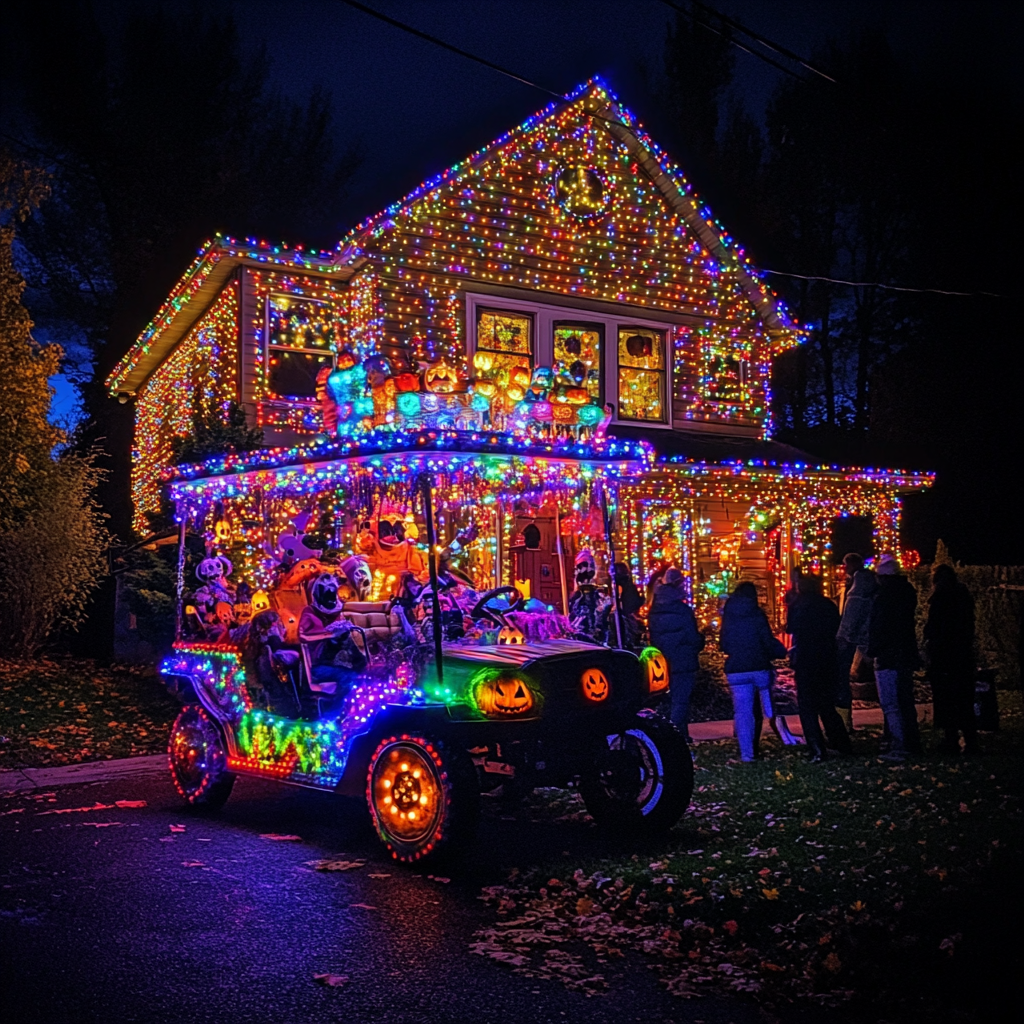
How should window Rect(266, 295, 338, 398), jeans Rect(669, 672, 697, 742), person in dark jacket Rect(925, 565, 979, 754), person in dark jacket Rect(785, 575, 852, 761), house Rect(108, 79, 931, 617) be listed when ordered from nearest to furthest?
person in dark jacket Rect(785, 575, 852, 761) → person in dark jacket Rect(925, 565, 979, 754) → jeans Rect(669, 672, 697, 742) → window Rect(266, 295, 338, 398) → house Rect(108, 79, 931, 617)

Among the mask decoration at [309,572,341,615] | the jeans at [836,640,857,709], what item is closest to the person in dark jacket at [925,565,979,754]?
the jeans at [836,640,857,709]

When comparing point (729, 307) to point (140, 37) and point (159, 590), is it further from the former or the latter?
point (140, 37)

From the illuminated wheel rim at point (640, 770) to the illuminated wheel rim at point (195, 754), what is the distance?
307 centimetres

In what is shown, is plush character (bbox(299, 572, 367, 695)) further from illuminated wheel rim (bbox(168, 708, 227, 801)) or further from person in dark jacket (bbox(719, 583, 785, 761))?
person in dark jacket (bbox(719, 583, 785, 761))

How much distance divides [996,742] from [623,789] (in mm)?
5374

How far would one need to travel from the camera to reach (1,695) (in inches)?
552

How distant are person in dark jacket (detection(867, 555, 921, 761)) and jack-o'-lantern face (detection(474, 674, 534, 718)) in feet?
15.8

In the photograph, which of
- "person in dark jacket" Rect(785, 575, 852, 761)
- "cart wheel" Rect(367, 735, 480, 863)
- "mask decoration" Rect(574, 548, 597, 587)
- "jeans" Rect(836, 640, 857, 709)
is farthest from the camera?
"jeans" Rect(836, 640, 857, 709)

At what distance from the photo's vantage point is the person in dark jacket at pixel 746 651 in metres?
10.6

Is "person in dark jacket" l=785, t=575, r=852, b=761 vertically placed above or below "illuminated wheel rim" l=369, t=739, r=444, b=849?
above

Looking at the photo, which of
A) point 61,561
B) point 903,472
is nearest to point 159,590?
point 61,561

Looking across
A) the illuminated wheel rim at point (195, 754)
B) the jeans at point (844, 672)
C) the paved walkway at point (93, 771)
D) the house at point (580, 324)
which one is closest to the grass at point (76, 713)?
the paved walkway at point (93, 771)

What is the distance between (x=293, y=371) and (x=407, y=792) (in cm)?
1143

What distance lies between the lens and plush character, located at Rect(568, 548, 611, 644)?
8391 mm
